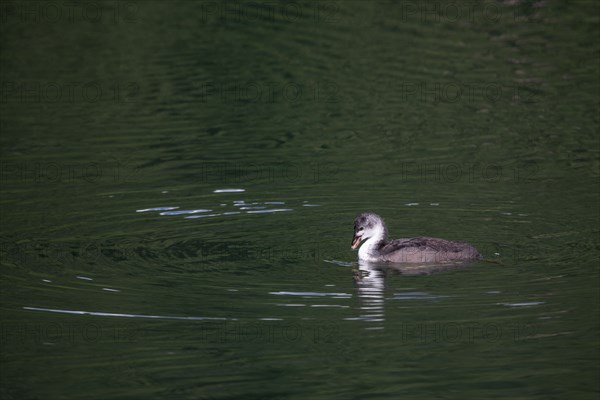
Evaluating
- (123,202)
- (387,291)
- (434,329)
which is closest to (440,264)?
(387,291)

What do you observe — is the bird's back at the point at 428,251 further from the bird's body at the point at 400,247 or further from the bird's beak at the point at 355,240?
the bird's beak at the point at 355,240

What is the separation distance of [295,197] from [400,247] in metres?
3.23

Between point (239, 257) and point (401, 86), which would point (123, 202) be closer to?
point (239, 257)

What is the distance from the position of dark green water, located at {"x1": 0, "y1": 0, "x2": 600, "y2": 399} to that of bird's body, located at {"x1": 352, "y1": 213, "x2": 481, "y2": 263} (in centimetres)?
26

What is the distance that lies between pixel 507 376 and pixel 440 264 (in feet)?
11.2

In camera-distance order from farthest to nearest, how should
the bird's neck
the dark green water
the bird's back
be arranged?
the bird's neck < the bird's back < the dark green water

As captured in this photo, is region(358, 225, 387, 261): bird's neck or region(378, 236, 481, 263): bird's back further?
region(358, 225, 387, 261): bird's neck

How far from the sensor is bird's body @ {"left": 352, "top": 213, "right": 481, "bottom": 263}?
1485 cm

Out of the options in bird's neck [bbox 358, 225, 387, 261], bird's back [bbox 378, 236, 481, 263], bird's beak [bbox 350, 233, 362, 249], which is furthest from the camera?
bird's beak [bbox 350, 233, 362, 249]

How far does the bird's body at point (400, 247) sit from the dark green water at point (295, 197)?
260 millimetres

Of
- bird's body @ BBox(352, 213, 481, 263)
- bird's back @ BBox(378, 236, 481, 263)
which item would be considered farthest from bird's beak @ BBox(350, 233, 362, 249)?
bird's back @ BBox(378, 236, 481, 263)

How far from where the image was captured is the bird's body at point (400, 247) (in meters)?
14.9

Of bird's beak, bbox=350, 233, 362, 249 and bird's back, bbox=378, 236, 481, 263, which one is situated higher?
bird's beak, bbox=350, 233, 362, 249

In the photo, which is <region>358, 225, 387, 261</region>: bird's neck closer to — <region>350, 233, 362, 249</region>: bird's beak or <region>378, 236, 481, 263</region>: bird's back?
<region>350, 233, 362, 249</region>: bird's beak
